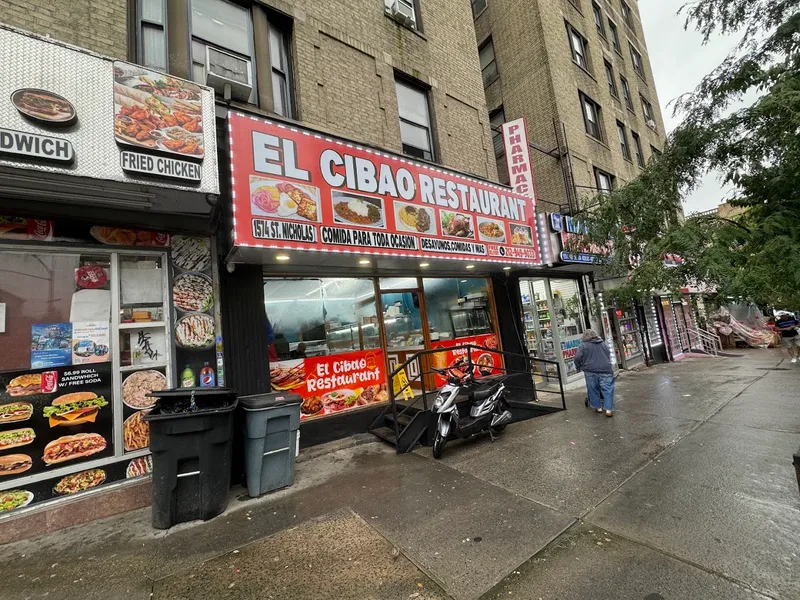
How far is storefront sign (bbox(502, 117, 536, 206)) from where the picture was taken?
9051 millimetres

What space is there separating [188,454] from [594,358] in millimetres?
6984

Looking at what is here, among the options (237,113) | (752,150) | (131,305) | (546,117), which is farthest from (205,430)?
(546,117)

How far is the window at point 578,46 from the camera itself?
547 inches

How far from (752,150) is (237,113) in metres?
7.13

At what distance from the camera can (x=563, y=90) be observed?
12.4 meters

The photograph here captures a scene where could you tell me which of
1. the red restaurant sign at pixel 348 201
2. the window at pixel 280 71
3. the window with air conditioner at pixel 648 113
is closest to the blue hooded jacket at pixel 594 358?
the red restaurant sign at pixel 348 201

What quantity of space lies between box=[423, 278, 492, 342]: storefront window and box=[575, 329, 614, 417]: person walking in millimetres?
2296

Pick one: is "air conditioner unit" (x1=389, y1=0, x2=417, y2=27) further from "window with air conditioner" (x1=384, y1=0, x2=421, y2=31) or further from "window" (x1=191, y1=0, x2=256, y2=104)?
"window" (x1=191, y1=0, x2=256, y2=104)

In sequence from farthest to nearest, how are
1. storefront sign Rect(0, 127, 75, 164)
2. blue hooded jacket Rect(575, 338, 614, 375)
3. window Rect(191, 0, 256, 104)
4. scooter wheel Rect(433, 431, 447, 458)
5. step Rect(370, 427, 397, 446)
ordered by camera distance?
blue hooded jacket Rect(575, 338, 614, 375) → step Rect(370, 427, 397, 446) → window Rect(191, 0, 256, 104) → scooter wheel Rect(433, 431, 447, 458) → storefront sign Rect(0, 127, 75, 164)

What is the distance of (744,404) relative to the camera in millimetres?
6816

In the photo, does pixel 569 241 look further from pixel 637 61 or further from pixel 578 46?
pixel 637 61

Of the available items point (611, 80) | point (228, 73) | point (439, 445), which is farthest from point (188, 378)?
point (611, 80)

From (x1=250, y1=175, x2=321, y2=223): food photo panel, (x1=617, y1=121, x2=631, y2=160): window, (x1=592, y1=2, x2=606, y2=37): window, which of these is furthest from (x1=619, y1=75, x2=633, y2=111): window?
(x1=250, y1=175, x2=321, y2=223): food photo panel

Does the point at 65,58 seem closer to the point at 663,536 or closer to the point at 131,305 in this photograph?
the point at 131,305
